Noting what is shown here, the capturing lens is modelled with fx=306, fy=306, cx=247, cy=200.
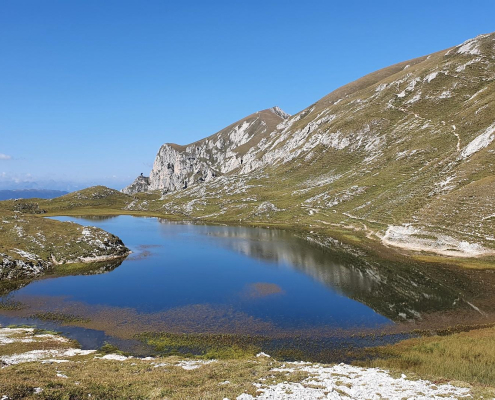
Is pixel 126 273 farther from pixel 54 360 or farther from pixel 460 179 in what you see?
pixel 460 179

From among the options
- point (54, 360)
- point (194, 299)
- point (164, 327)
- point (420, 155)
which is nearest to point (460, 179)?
point (420, 155)

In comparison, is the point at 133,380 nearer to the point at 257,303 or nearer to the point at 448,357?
the point at 448,357

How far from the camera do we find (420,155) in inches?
6339

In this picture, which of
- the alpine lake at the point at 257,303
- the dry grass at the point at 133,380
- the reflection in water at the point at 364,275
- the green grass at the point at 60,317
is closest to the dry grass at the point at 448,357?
the alpine lake at the point at 257,303

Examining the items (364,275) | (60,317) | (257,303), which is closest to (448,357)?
(257,303)

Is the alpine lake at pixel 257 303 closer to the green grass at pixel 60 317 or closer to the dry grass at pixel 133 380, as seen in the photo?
the green grass at pixel 60 317

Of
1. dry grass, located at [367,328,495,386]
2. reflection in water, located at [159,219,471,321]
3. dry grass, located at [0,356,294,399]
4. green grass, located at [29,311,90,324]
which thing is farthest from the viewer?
reflection in water, located at [159,219,471,321]

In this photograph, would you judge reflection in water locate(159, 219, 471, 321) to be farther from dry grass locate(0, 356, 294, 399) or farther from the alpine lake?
dry grass locate(0, 356, 294, 399)

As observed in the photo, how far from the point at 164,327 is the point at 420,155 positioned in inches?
6263

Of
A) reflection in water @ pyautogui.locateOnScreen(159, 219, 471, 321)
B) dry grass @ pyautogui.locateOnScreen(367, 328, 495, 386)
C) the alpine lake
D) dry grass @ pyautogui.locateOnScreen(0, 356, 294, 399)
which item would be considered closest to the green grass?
the alpine lake

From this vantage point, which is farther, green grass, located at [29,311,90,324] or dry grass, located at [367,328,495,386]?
green grass, located at [29,311,90,324]

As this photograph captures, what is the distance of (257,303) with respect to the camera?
59250 mm

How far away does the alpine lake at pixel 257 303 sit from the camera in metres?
45.2

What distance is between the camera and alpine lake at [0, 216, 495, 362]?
4522cm
